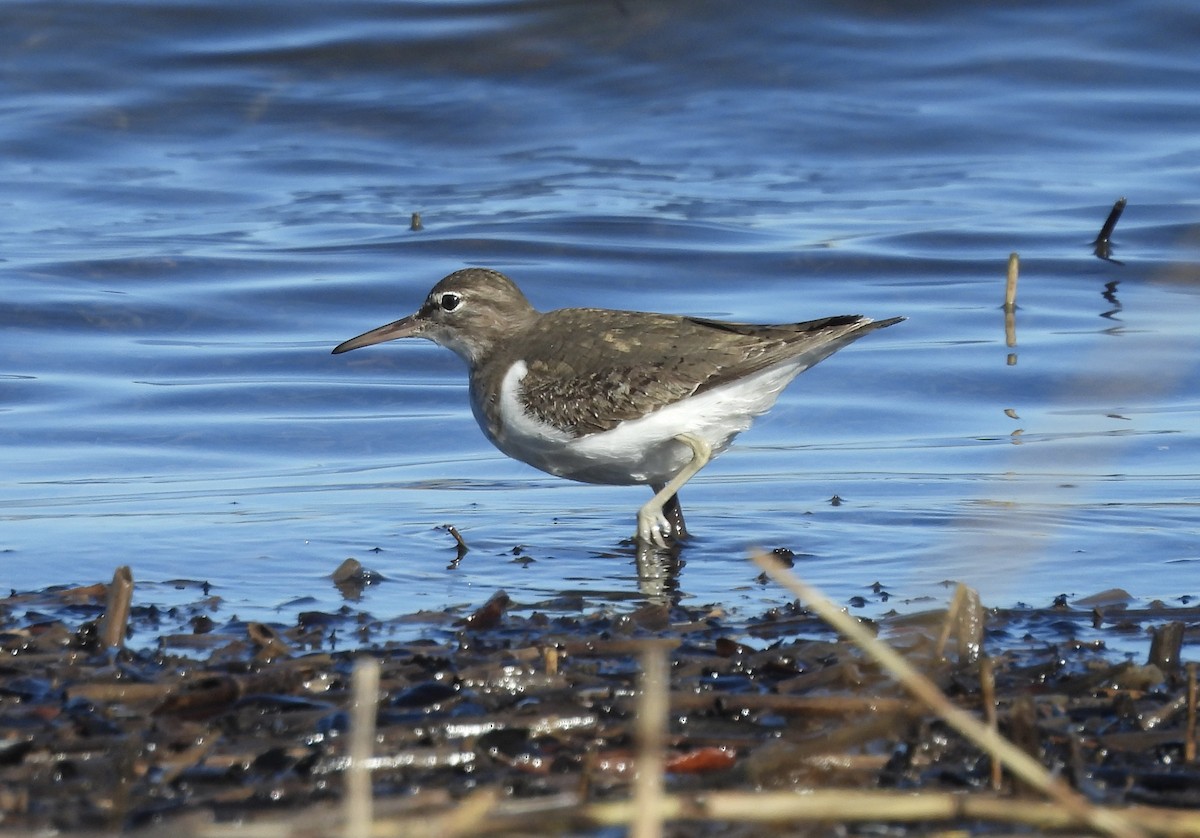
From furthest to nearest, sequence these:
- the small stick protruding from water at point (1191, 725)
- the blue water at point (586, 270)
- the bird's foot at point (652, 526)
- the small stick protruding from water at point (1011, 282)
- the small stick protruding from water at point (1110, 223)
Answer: the small stick protruding from water at point (1110, 223), the small stick protruding from water at point (1011, 282), the bird's foot at point (652, 526), the blue water at point (586, 270), the small stick protruding from water at point (1191, 725)

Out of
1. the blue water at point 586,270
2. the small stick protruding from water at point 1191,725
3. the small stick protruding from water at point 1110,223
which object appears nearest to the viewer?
the small stick protruding from water at point 1191,725

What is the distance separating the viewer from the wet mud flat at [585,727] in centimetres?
335

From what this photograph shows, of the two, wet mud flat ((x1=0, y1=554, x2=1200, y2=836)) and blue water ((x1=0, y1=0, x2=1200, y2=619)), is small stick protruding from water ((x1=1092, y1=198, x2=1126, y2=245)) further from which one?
wet mud flat ((x1=0, y1=554, x2=1200, y2=836))

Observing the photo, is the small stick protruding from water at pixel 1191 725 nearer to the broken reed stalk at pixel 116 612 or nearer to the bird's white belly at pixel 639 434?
the broken reed stalk at pixel 116 612

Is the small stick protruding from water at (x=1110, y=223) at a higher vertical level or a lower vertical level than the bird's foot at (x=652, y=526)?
higher

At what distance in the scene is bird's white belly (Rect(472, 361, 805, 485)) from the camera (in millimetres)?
7418

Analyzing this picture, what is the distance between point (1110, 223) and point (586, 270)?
13.9ft

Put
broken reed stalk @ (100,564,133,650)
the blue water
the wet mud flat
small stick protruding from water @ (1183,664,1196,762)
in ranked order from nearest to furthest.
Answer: the wet mud flat < small stick protruding from water @ (1183,664,1196,762) < broken reed stalk @ (100,564,133,650) < the blue water

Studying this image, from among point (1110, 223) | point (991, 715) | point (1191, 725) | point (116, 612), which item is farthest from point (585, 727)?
point (1110, 223)

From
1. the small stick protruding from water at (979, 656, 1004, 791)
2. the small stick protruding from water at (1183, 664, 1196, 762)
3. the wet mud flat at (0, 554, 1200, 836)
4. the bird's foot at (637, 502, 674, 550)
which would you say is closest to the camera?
the wet mud flat at (0, 554, 1200, 836)

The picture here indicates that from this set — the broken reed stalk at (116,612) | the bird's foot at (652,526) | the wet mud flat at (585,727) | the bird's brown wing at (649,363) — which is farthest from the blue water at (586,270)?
the broken reed stalk at (116,612)

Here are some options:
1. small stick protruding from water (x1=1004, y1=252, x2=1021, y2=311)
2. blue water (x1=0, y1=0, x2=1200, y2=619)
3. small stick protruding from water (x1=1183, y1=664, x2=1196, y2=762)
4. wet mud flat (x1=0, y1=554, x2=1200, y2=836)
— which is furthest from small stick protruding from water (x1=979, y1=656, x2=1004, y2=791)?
small stick protruding from water (x1=1004, y1=252, x2=1021, y2=311)

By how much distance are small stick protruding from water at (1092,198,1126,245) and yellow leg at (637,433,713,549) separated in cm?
671

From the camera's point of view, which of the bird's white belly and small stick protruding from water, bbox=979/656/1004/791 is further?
the bird's white belly
